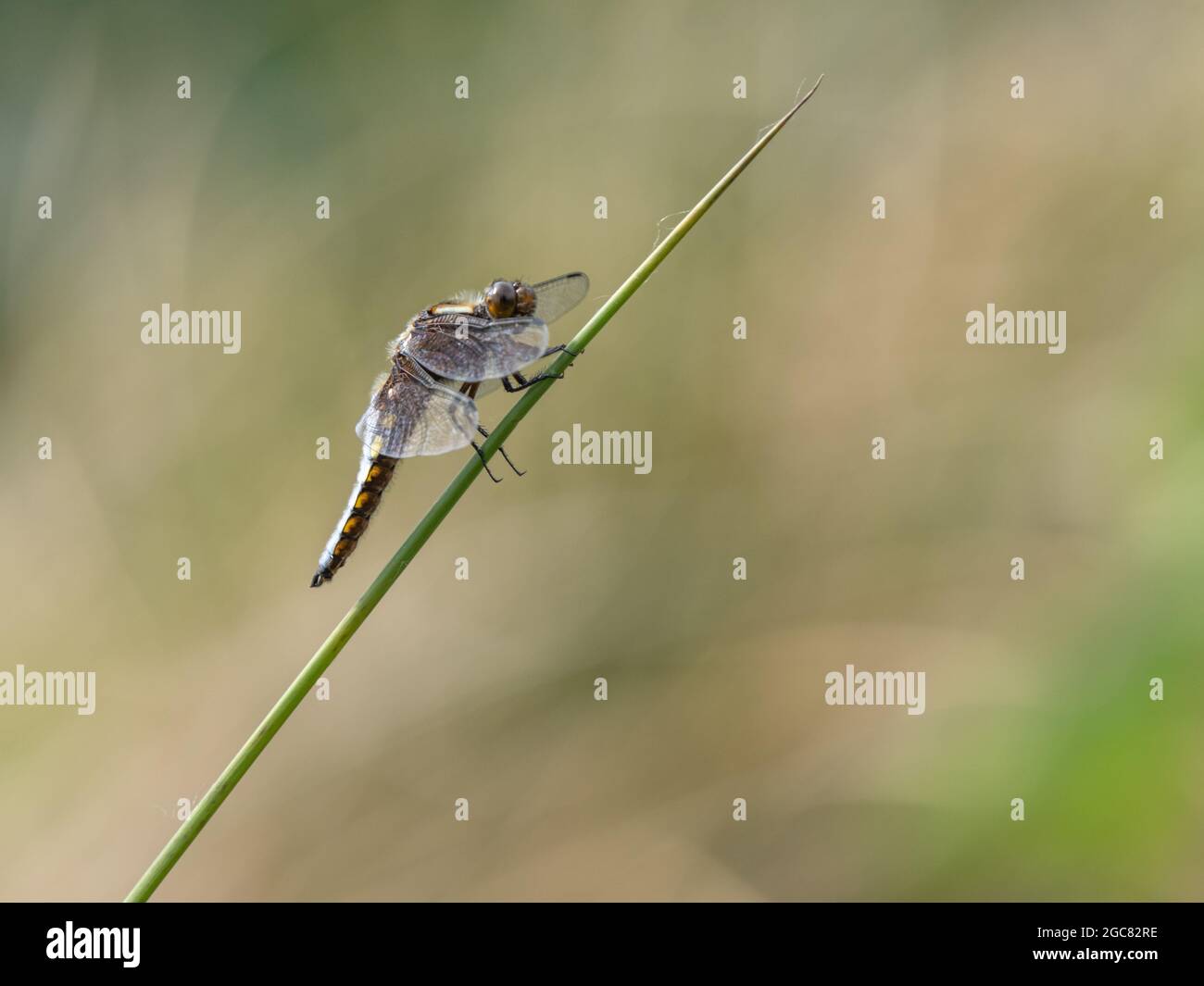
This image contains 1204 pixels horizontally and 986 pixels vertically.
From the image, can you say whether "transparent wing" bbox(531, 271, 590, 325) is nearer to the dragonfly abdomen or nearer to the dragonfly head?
the dragonfly head

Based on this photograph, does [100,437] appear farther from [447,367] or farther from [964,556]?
[964,556]

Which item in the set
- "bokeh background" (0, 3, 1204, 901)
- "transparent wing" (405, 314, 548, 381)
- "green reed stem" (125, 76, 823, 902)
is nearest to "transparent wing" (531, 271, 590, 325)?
"transparent wing" (405, 314, 548, 381)

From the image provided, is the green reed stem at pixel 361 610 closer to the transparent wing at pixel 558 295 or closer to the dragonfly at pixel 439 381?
the dragonfly at pixel 439 381

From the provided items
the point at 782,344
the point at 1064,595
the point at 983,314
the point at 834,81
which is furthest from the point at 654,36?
the point at 1064,595

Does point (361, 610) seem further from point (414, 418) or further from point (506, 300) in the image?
point (506, 300)

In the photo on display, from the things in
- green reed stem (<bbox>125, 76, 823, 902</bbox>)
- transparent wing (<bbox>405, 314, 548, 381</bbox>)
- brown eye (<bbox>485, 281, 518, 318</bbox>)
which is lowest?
green reed stem (<bbox>125, 76, 823, 902</bbox>)

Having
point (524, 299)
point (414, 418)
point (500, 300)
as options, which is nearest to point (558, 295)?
point (524, 299)
